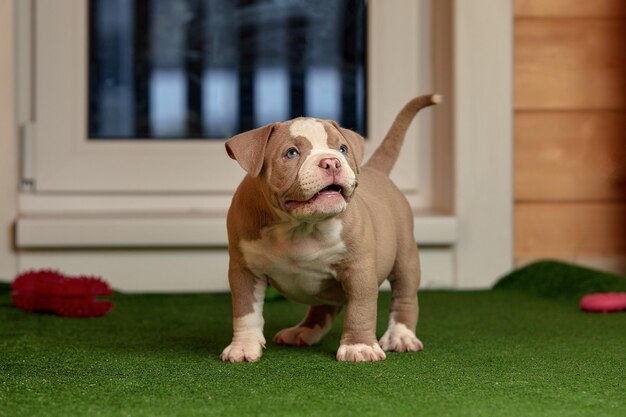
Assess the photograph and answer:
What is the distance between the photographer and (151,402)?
1.26 m

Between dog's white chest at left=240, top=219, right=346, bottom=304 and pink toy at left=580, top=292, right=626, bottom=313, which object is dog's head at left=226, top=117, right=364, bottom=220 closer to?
dog's white chest at left=240, top=219, right=346, bottom=304

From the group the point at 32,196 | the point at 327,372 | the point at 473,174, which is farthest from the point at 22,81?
the point at 327,372

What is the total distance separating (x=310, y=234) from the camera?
1583 millimetres

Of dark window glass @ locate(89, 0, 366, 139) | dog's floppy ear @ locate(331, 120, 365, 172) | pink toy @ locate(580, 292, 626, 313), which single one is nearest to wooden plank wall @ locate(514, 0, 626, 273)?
dark window glass @ locate(89, 0, 366, 139)

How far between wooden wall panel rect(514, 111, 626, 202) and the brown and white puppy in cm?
125

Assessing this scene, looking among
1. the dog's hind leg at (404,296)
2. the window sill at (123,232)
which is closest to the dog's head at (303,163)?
the dog's hind leg at (404,296)

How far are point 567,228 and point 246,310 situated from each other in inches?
60.6

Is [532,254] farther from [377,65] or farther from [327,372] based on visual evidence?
[327,372]

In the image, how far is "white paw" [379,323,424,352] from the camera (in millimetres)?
1688

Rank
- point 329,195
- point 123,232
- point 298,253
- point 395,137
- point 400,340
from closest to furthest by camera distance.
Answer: point 329,195 → point 298,253 → point 400,340 → point 395,137 → point 123,232

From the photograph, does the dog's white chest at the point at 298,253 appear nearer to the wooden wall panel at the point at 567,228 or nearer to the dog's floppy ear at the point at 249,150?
the dog's floppy ear at the point at 249,150

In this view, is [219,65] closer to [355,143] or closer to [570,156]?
[570,156]

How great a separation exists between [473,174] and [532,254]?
0.30 metres

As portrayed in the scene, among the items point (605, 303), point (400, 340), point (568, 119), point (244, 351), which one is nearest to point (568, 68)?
point (568, 119)
